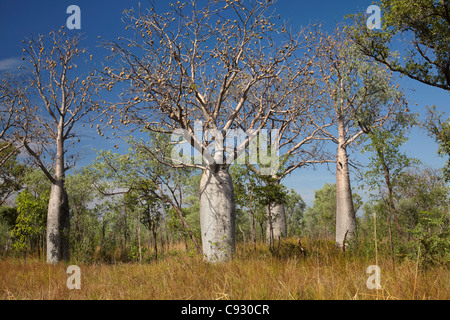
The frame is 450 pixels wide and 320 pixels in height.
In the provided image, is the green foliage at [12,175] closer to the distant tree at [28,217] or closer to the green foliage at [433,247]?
the distant tree at [28,217]

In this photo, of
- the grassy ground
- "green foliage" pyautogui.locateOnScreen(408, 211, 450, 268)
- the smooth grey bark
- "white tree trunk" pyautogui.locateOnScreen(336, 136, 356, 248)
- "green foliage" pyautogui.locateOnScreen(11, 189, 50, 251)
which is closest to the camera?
the grassy ground

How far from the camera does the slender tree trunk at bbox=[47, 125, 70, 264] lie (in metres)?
13.1

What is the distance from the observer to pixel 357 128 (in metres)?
13.3

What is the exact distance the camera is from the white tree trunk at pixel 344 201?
1226cm

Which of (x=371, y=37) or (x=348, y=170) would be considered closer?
(x=371, y=37)

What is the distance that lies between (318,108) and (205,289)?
10.1 metres


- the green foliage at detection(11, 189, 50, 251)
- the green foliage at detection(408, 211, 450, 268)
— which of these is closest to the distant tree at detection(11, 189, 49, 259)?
the green foliage at detection(11, 189, 50, 251)

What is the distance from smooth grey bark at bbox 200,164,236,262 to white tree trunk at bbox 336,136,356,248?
599 centimetres

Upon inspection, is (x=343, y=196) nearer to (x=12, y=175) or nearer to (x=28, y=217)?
(x=28, y=217)

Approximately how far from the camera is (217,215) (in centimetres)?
798

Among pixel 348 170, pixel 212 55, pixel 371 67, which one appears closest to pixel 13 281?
pixel 212 55

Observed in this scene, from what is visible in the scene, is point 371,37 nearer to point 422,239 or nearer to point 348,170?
point 348,170

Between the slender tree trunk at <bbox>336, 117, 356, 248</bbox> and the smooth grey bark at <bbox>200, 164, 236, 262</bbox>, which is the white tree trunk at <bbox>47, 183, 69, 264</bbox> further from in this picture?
the slender tree trunk at <bbox>336, 117, 356, 248</bbox>

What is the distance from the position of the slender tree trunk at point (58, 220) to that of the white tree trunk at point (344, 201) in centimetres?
1086
